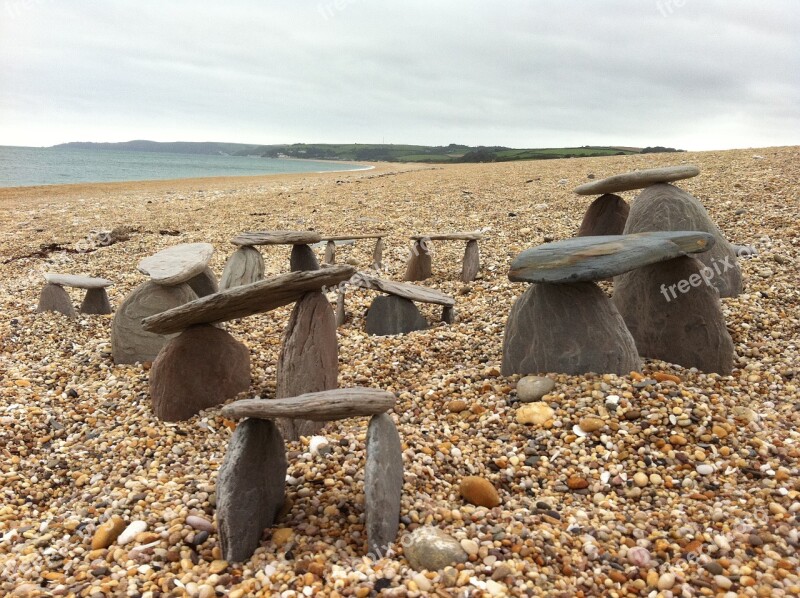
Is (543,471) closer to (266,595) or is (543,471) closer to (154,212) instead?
(266,595)

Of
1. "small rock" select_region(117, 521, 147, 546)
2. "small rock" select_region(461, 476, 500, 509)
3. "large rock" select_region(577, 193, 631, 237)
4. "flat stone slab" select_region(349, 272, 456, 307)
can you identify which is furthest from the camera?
"large rock" select_region(577, 193, 631, 237)

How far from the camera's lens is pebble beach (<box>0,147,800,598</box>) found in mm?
3254

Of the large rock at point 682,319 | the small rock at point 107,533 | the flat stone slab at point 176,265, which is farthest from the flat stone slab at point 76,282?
the large rock at point 682,319

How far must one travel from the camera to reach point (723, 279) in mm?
7547

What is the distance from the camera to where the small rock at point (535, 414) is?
15.9 feet

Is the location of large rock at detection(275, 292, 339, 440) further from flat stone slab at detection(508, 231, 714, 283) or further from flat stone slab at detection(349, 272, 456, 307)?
flat stone slab at detection(349, 272, 456, 307)

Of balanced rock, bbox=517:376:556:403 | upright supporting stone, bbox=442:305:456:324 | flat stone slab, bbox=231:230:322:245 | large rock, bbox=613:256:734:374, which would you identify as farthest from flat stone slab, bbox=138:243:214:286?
large rock, bbox=613:256:734:374

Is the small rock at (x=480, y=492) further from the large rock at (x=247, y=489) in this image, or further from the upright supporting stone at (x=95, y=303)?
the upright supporting stone at (x=95, y=303)

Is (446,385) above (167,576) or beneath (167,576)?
above

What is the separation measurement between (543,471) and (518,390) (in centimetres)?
108

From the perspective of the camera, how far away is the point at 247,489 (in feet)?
11.5

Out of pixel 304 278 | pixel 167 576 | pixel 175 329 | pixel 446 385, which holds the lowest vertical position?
pixel 167 576

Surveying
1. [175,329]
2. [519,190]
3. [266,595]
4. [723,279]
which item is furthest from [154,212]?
[266,595]

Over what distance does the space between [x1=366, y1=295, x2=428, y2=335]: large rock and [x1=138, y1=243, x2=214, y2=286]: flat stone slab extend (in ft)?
7.68
